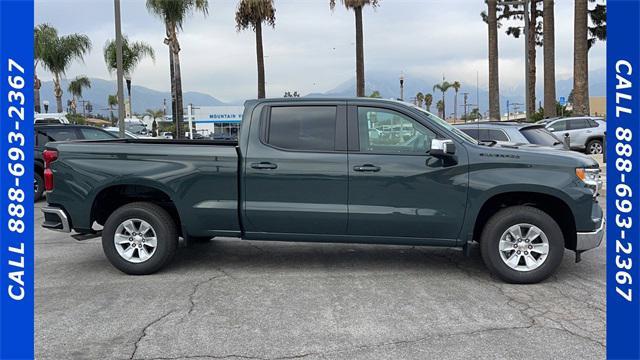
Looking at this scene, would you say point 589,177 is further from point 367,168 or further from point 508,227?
point 367,168

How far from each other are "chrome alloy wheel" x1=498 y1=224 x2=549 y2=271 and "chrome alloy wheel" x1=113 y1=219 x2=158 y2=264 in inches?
142

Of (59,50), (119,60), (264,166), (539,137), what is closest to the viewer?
(264,166)

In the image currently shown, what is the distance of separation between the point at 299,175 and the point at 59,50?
3660 centimetres

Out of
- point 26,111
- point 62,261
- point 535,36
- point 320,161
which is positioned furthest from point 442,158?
point 535,36

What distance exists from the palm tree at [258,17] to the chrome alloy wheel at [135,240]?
2160 centimetres

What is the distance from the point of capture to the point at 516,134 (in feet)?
30.9

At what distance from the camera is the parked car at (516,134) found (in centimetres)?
940

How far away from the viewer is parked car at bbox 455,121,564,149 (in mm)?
9403

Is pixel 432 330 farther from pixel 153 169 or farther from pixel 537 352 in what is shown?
pixel 153 169

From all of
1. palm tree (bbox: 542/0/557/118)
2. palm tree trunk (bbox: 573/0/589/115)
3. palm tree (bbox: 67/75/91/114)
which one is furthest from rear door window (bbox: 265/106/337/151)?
palm tree (bbox: 67/75/91/114)

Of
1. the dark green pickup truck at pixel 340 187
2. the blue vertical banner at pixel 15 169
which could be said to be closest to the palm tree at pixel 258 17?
the dark green pickup truck at pixel 340 187

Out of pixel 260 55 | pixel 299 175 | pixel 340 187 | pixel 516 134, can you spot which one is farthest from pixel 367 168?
pixel 260 55

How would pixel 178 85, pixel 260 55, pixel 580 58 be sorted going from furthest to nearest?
pixel 260 55 → pixel 178 85 → pixel 580 58

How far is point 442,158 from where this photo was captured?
5367 millimetres
